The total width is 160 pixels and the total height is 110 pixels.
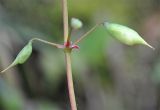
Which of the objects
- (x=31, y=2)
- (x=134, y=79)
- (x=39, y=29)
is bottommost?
(x=134, y=79)

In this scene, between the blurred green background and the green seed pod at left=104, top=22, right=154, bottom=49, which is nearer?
the green seed pod at left=104, top=22, right=154, bottom=49

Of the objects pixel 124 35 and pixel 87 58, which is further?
pixel 87 58

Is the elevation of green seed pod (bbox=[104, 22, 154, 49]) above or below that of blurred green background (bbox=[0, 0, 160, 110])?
below

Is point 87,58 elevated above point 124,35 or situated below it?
above

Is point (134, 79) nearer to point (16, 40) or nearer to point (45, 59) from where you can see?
point (45, 59)

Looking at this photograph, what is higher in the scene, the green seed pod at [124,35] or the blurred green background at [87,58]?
the blurred green background at [87,58]

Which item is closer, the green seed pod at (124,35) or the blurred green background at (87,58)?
the green seed pod at (124,35)

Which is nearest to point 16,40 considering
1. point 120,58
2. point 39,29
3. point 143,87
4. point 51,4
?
point 39,29

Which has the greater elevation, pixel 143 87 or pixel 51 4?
pixel 51 4
